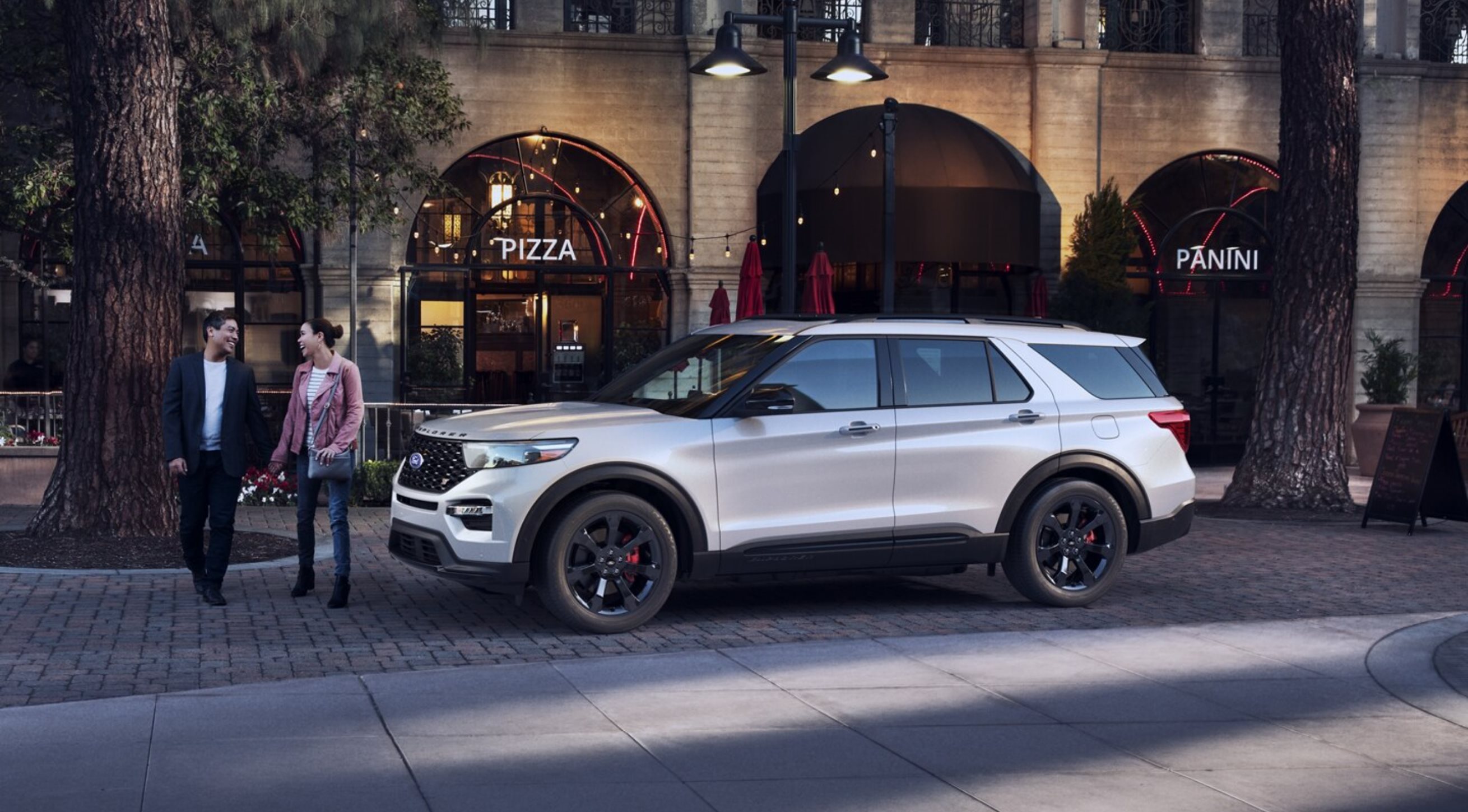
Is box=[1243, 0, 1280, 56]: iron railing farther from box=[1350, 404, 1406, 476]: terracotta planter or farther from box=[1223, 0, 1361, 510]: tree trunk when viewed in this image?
box=[1223, 0, 1361, 510]: tree trunk

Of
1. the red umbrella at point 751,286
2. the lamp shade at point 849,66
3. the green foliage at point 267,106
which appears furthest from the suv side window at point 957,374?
the green foliage at point 267,106

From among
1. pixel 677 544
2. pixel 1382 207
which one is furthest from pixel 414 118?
pixel 1382 207

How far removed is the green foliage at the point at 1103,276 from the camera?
23.3 m

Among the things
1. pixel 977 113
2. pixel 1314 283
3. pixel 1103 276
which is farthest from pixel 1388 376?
pixel 1314 283

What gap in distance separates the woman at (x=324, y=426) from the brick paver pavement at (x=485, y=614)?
48 cm

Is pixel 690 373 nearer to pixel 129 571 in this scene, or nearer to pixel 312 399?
pixel 312 399

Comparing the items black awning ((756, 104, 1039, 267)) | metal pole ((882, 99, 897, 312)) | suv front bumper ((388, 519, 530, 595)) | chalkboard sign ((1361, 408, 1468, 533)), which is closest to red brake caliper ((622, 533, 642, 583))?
suv front bumper ((388, 519, 530, 595))

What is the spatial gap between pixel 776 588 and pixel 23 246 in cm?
1436

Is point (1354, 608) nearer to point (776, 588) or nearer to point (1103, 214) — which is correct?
point (776, 588)

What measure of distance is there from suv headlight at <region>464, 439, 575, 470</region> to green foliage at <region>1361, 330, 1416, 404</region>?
17161 millimetres

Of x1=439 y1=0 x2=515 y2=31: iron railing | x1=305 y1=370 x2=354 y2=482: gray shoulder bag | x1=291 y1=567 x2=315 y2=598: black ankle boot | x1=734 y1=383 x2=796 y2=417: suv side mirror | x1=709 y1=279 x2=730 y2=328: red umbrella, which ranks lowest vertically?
x1=291 y1=567 x2=315 y2=598: black ankle boot

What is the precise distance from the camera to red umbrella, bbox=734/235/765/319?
Answer: 63.3 feet

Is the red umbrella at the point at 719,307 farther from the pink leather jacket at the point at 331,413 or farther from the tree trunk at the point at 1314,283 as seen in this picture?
the pink leather jacket at the point at 331,413

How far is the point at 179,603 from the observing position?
10602 millimetres
